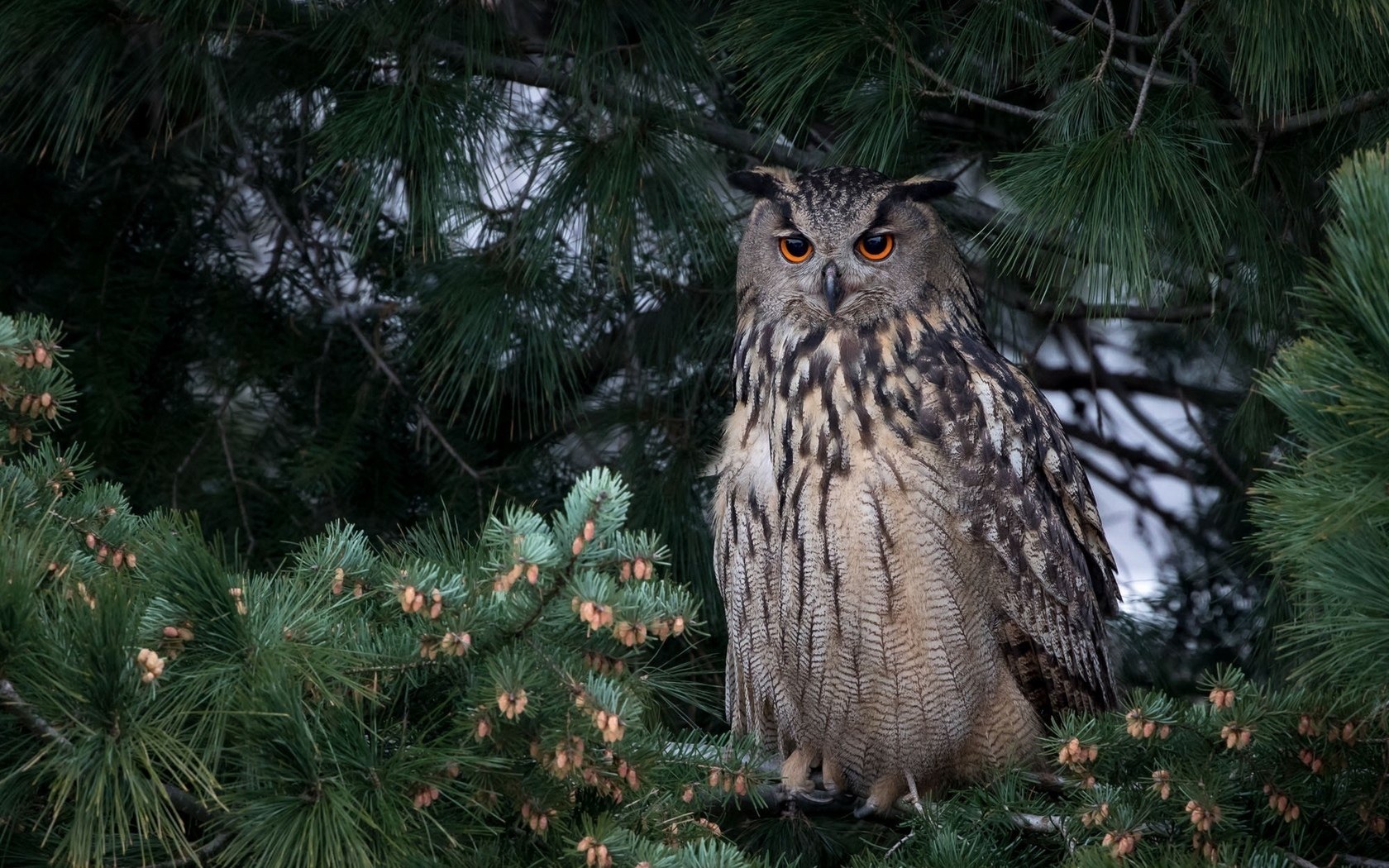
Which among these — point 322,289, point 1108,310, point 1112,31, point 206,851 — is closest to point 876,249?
point 1108,310

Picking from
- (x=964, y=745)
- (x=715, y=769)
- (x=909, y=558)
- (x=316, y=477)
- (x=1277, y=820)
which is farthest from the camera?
(x=316, y=477)

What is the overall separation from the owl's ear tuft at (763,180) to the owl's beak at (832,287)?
0.18m

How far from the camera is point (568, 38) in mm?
2447

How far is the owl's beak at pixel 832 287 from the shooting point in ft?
7.26

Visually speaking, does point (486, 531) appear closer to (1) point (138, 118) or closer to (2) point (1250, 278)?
(2) point (1250, 278)

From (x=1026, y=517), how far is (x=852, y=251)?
509 mm

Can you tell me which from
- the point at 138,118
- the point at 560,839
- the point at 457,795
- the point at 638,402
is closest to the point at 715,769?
the point at 560,839

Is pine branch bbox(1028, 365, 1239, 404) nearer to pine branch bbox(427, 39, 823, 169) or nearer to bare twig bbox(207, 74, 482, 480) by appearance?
pine branch bbox(427, 39, 823, 169)

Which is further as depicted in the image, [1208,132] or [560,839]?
[1208,132]

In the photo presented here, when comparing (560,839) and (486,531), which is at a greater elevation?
(486,531)

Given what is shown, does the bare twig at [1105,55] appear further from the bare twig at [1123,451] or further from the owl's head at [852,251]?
the bare twig at [1123,451]

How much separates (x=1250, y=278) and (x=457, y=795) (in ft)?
5.44

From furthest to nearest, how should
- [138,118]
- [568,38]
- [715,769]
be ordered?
1. [138,118]
2. [568,38]
3. [715,769]

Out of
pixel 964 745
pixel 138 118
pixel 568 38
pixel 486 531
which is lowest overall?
pixel 964 745
